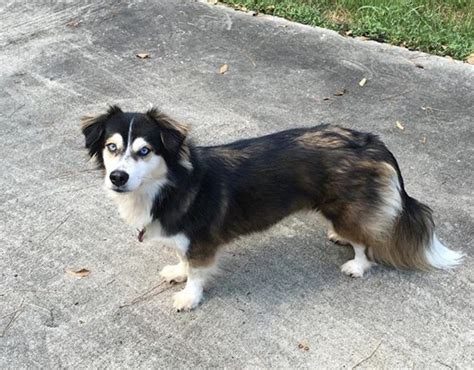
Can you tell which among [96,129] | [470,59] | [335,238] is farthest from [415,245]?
[470,59]

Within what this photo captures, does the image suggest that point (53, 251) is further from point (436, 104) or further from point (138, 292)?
point (436, 104)

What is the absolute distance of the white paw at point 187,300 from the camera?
3.42 m

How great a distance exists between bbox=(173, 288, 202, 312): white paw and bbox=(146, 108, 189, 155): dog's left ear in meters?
0.93

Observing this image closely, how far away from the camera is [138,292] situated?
3553 millimetres

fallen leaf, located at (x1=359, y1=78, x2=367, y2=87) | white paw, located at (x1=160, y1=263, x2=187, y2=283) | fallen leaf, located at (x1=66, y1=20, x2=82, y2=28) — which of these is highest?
fallen leaf, located at (x1=359, y1=78, x2=367, y2=87)

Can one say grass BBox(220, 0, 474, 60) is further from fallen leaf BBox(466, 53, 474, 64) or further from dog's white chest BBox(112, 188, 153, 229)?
dog's white chest BBox(112, 188, 153, 229)

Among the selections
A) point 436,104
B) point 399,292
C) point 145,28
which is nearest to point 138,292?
point 399,292

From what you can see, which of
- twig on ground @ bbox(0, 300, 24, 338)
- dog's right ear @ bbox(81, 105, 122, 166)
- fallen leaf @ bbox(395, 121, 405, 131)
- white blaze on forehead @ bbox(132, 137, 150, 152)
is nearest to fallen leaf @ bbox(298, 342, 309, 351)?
white blaze on forehead @ bbox(132, 137, 150, 152)

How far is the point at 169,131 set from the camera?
9.94 feet

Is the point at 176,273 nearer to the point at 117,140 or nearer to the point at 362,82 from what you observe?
the point at 117,140

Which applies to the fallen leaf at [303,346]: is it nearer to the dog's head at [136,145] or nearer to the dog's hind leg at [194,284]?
the dog's hind leg at [194,284]

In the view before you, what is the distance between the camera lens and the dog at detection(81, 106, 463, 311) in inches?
124

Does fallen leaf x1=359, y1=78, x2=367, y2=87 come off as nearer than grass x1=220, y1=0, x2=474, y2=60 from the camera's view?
Yes

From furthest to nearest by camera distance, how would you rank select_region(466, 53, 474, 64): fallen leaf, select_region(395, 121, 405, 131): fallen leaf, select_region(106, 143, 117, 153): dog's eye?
select_region(466, 53, 474, 64): fallen leaf → select_region(395, 121, 405, 131): fallen leaf → select_region(106, 143, 117, 153): dog's eye
